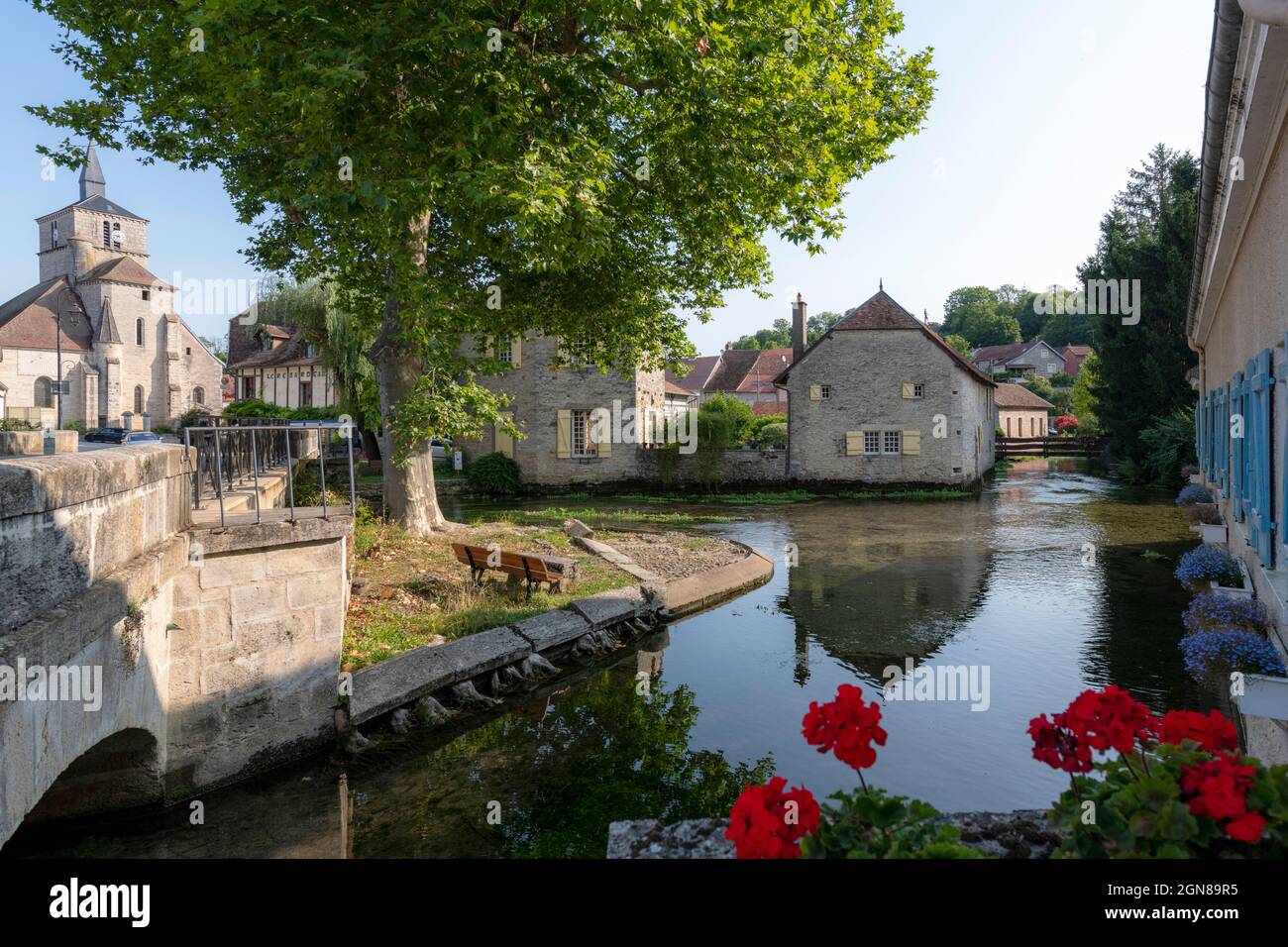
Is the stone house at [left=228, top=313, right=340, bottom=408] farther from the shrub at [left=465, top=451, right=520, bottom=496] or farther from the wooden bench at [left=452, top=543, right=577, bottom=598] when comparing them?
the wooden bench at [left=452, top=543, right=577, bottom=598]

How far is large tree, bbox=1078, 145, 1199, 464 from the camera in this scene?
29.1 m

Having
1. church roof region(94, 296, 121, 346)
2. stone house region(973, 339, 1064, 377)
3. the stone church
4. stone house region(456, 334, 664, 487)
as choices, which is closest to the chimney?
stone house region(456, 334, 664, 487)

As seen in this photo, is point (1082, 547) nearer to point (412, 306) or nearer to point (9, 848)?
point (412, 306)

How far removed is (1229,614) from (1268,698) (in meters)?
5.35

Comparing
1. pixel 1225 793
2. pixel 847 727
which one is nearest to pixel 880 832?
pixel 847 727

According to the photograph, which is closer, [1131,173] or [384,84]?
[384,84]

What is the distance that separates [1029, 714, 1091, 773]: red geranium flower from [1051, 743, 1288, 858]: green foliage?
0.19 feet

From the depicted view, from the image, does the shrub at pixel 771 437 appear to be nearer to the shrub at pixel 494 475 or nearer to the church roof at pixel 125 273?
the shrub at pixel 494 475

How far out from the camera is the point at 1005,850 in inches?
97.3

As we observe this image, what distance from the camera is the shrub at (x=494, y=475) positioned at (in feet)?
Answer: 95.9

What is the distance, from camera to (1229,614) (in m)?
7.88

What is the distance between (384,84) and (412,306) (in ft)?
8.83
